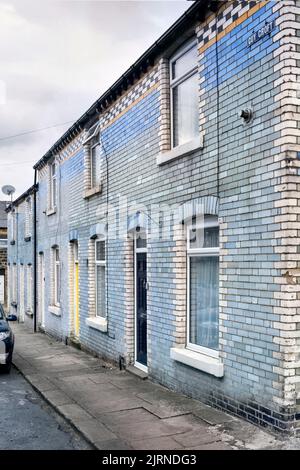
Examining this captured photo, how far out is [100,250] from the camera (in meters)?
12.0

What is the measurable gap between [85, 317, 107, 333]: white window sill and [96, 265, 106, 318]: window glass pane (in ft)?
0.49

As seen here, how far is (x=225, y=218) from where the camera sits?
6578 millimetres

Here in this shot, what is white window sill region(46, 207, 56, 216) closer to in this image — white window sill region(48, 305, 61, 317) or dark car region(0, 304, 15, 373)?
white window sill region(48, 305, 61, 317)

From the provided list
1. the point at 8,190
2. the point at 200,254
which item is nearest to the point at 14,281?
the point at 8,190

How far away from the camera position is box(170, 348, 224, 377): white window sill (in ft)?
21.8

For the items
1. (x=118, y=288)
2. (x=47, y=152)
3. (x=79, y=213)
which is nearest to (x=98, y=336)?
(x=118, y=288)

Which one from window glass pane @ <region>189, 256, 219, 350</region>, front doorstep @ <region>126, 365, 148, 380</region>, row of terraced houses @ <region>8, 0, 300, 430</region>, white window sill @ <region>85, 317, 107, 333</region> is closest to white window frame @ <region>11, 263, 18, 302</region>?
row of terraced houses @ <region>8, 0, 300, 430</region>

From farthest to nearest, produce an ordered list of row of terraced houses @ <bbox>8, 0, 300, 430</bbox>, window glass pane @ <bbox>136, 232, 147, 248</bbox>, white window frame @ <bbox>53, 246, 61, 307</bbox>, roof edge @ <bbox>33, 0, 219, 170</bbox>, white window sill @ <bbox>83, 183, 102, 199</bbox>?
1. white window frame @ <bbox>53, 246, 61, 307</bbox>
2. white window sill @ <bbox>83, 183, 102, 199</bbox>
3. window glass pane @ <bbox>136, 232, 147, 248</bbox>
4. roof edge @ <bbox>33, 0, 219, 170</bbox>
5. row of terraced houses @ <bbox>8, 0, 300, 430</bbox>

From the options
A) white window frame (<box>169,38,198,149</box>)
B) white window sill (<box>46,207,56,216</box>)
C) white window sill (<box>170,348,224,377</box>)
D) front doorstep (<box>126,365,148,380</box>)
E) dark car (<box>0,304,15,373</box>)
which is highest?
white window frame (<box>169,38,198,149</box>)

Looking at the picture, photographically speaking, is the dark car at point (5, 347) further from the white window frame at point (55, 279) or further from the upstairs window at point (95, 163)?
the white window frame at point (55, 279)

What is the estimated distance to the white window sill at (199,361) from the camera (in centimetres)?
663

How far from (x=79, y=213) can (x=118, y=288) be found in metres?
3.57

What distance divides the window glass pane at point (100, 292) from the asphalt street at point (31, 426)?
3.26m

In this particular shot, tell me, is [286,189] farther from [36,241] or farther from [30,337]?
[36,241]
